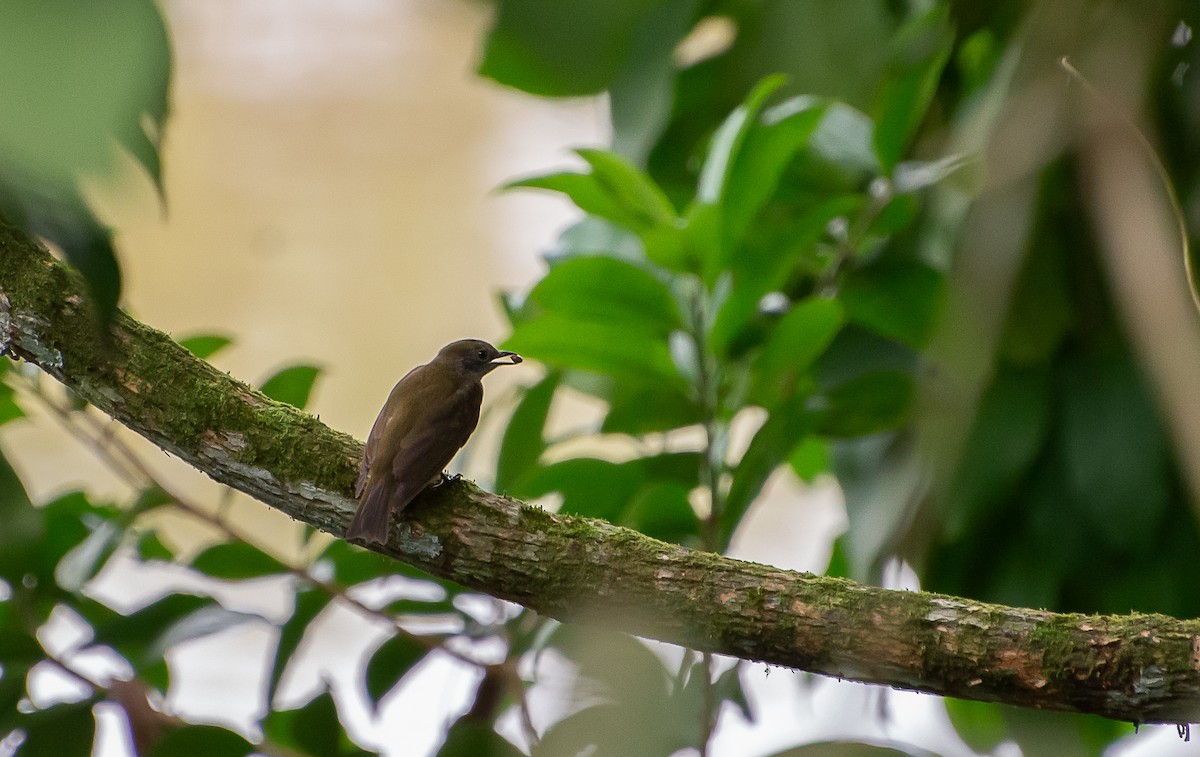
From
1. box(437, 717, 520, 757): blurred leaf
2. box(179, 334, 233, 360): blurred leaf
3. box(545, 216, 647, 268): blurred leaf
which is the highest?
box(545, 216, 647, 268): blurred leaf

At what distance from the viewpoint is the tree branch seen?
109 cm

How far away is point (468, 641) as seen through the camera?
2.11 metres

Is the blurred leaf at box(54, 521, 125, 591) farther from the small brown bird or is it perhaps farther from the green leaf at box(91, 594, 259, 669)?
the small brown bird

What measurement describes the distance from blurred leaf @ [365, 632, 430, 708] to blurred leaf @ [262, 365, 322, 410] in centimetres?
50

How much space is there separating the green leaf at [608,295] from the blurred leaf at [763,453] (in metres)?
0.26

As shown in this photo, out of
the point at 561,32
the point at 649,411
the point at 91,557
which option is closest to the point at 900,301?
the point at 649,411

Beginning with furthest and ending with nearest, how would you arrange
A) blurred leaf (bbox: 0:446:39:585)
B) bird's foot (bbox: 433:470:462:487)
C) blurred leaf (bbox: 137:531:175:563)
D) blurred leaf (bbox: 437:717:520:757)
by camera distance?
1. blurred leaf (bbox: 137:531:175:563)
2. blurred leaf (bbox: 437:717:520:757)
3. blurred leaf (bbox: 0:446:39:585)
4. bird's foot (bbox: 433:470:462:487)

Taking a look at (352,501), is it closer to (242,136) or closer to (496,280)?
(242,136)

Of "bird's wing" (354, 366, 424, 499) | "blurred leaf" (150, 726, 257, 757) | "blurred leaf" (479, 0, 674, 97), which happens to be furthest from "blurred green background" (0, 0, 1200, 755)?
"blurred leaf" (479, 0, 674, 97)

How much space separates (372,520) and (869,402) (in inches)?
38.5

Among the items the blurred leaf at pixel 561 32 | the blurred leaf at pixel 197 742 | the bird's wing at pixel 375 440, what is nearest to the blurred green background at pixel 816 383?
the blurred leaf at pixel 197 742

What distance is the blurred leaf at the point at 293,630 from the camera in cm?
198

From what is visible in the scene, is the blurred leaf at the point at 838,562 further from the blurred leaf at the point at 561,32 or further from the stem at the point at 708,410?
the blurred leaf at the point at 561,32

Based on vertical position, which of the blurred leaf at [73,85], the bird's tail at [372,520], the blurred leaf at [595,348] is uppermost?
the blurred leaf at [595,348]
